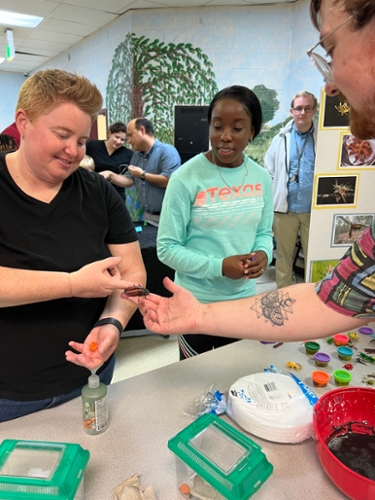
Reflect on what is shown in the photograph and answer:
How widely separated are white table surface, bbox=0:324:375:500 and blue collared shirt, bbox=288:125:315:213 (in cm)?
248

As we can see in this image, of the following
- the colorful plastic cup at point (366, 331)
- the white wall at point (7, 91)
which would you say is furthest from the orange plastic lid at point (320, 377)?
the white wall at point (7, 91)

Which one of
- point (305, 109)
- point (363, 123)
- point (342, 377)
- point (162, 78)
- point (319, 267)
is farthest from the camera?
point (162, 78)

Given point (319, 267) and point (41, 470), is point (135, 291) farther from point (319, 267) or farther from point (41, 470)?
point (319, 267)

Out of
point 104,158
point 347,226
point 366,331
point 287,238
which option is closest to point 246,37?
point 104,158

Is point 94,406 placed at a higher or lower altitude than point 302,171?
lower

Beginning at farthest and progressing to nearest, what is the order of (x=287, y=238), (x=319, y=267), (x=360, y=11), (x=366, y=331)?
(x=287, y=238), (x=319, y=267), (x=366, y=331), (x=360, y=11)

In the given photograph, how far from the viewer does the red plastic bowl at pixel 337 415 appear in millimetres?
789

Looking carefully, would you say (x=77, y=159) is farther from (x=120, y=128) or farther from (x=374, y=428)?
(x=120, y=128)

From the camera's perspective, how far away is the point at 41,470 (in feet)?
2.36

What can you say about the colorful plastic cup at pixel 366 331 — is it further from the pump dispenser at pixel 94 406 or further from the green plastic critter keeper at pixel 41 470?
the green plastic critter keeper at pixel 41 470

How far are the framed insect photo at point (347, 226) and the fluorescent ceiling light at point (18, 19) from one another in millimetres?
4601

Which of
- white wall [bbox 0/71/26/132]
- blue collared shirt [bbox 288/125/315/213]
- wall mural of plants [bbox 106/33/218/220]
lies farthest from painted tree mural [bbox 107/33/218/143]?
white wall [bbox 0/71/26/132]

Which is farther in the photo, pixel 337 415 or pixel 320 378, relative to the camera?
pixel 320 378

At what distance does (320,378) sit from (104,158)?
329cm
